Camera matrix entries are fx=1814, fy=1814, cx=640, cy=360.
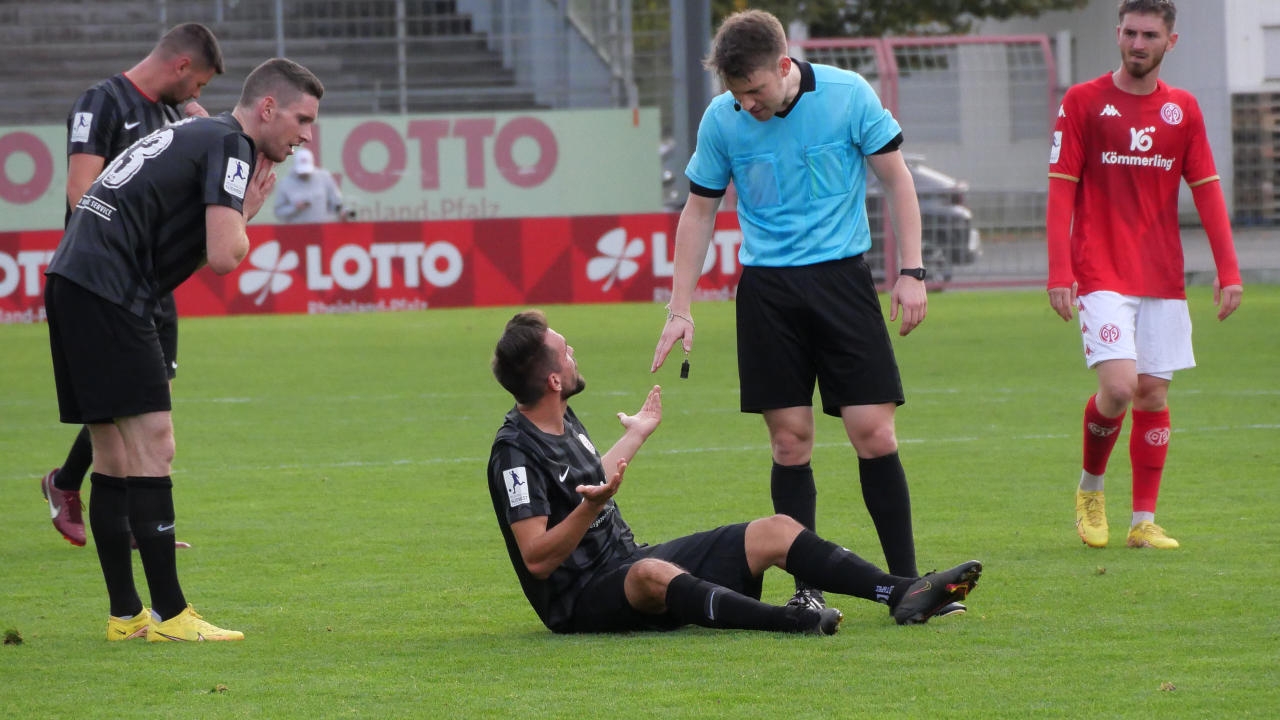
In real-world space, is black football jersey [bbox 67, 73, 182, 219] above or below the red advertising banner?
above

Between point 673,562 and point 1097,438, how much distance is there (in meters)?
2.19

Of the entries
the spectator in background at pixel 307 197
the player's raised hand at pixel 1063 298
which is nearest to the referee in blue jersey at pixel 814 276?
the player's raised hand at pixel 1063 298

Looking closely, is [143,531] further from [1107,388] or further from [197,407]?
[197,407]

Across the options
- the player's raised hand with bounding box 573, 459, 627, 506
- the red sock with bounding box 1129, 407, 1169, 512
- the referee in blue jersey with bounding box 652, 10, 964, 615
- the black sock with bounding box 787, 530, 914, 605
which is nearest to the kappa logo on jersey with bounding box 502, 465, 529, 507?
the player's raised hand with bounding box 573, 459, 627, 506

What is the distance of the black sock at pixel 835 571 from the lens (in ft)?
17.1

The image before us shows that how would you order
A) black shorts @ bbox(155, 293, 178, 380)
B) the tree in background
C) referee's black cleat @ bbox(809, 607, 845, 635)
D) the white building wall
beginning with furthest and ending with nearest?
the white building wall, the tree in background, black shorts @ bbox(155, 293, 178, 380), referee's black cleat @ bbox(809, 607, 845, 635)

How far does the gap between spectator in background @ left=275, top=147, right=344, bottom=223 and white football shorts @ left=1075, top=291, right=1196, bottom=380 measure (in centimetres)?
1591

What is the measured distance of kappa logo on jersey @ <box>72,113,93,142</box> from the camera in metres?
6.95

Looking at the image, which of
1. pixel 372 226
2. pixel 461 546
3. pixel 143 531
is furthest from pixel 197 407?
pixel 372 226

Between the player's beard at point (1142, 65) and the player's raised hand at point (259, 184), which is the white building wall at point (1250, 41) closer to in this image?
the player's beard at point (1142, 65)

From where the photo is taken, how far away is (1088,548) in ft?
22.1

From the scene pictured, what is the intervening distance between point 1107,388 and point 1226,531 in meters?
0.79

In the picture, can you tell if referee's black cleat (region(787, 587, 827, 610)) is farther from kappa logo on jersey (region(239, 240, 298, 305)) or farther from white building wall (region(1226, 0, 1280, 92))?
white building wall (region(1226, 0, 1280, 92))

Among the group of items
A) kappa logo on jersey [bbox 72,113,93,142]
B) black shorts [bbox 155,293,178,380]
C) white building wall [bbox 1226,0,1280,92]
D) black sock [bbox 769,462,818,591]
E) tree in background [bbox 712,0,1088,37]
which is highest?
tree in background [bbox 712,0,1088,37]
